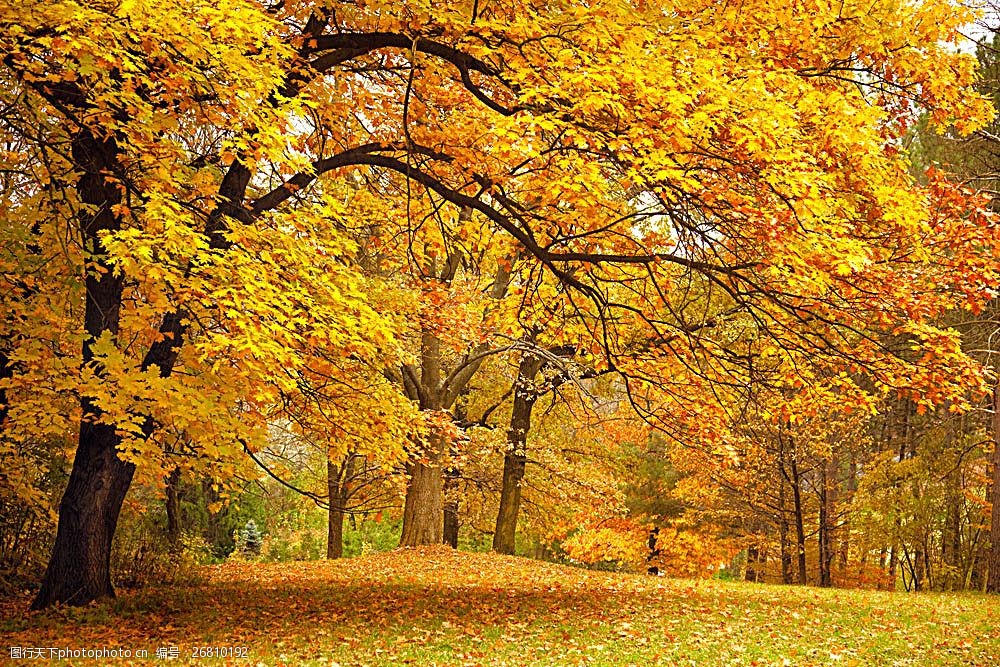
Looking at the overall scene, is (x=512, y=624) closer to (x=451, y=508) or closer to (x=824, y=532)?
(x=824, y=532)

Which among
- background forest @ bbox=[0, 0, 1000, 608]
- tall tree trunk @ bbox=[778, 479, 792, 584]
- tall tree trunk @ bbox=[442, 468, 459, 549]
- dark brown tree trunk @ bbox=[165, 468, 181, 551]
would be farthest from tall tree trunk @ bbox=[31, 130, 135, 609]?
tall tree trunk @ bbox=[778, 479, 792, 584]

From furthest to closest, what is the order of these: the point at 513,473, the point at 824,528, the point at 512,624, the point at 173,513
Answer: the point at 513,473
the point at 824,528
the point at 173,513
the point at 512,624

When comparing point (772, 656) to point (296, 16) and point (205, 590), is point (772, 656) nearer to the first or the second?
point (205, 590)

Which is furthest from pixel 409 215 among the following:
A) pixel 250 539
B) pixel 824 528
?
pixel 250 539

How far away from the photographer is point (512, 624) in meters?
8.60

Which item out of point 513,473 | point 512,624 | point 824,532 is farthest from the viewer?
point 513,473

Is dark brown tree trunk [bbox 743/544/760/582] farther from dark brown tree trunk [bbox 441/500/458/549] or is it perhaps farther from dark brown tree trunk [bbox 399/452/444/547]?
dark brown tree trunk [bbox 399/452/444/547]

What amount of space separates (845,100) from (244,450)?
6.71m

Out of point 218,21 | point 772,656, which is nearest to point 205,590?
point 772,656

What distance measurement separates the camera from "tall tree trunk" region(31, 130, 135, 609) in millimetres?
8430

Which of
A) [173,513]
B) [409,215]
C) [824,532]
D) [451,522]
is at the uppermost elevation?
[409,215]

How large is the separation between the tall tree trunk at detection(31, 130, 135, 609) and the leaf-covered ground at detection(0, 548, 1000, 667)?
0.43 m

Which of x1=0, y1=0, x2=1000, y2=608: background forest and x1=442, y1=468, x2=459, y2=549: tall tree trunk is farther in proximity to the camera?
x1=442, y1=468, x2=459, y2=549: tall tree trunk

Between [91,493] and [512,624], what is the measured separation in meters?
4.60
